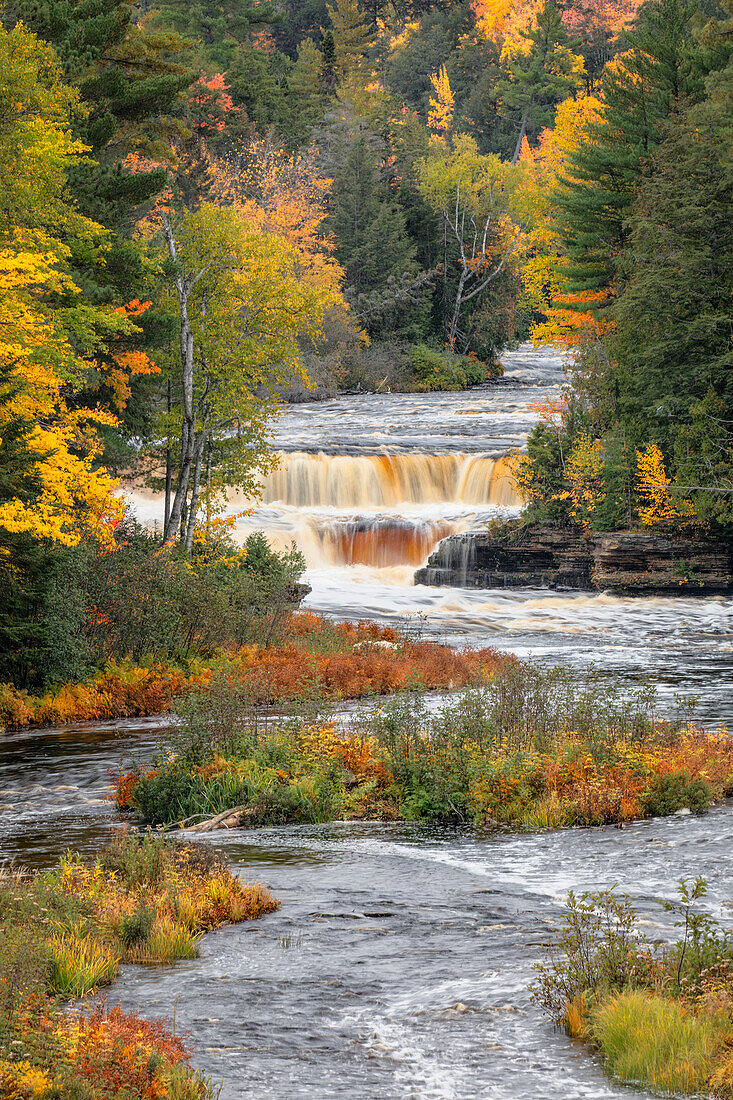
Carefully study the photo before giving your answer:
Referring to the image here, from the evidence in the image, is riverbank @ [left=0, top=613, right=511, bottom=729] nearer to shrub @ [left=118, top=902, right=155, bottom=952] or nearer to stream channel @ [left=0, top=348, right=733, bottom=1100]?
stream channel @ [left=0, top=348, right=733, bottom=1100]

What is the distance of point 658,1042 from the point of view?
5.05 meters

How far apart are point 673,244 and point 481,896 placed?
31564 mm

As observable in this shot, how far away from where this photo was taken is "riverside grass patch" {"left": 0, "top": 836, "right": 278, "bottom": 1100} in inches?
181

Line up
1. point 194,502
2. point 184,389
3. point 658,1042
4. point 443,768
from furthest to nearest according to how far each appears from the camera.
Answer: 1. point 194,502
2. point 184,389
3. point 443,768
4. point 658,1042

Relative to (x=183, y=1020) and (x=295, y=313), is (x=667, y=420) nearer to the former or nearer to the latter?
(x=295, y=313)

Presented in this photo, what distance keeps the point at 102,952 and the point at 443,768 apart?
5.75 metres

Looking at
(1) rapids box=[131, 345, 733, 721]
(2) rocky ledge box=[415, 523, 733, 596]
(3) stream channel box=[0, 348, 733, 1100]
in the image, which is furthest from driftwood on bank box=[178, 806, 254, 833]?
(2) rocky ledge box=[415, 523, 733, 596]

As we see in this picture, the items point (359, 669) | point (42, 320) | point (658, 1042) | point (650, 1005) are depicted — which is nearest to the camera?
point (658, 1042)

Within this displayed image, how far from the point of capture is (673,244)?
35.7 meters

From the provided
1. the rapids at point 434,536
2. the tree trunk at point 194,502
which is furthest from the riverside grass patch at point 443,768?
the tree trunk at point 194,502

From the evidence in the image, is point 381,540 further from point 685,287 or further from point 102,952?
point 102,952

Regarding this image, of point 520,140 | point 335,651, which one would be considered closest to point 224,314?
point 335,651

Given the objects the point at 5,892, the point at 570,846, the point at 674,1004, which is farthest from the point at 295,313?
the point at 674,1004

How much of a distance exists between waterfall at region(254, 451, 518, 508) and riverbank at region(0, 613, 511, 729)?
60.6 ft
